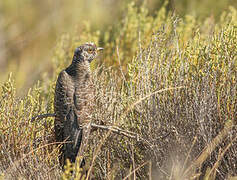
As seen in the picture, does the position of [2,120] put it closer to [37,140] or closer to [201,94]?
[37,140]

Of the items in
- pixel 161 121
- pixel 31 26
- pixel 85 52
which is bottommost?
pixel 161 121

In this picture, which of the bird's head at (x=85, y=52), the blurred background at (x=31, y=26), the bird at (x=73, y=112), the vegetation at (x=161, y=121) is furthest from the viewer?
the blurred background at (x=31, y=26)

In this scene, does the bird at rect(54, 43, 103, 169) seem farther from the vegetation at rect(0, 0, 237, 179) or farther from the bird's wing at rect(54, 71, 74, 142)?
the vegetation at rect(0, 0, 237, 179)

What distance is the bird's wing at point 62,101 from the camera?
162 inches

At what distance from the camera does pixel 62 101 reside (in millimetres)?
4121

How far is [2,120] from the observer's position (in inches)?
167

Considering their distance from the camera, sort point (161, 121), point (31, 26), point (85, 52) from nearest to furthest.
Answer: point (161, 121), point (85, 52), point (31, 26)

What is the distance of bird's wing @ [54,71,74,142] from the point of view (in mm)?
4105

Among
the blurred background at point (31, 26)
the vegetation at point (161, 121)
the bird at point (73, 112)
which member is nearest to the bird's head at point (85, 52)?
the bird at point (73, 112)

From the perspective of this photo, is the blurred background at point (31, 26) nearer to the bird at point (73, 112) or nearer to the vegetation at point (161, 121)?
the vegetation at point (161, 121)

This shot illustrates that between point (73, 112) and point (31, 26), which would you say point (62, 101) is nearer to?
point (73, 112)

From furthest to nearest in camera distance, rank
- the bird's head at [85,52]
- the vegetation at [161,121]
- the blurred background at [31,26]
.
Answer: the blurred background at [31,26]
the bird's head at [85,52]
the vegetation at [161,121]

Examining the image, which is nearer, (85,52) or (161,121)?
(161,121)

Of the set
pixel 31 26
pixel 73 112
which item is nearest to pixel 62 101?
pixel 73 112
